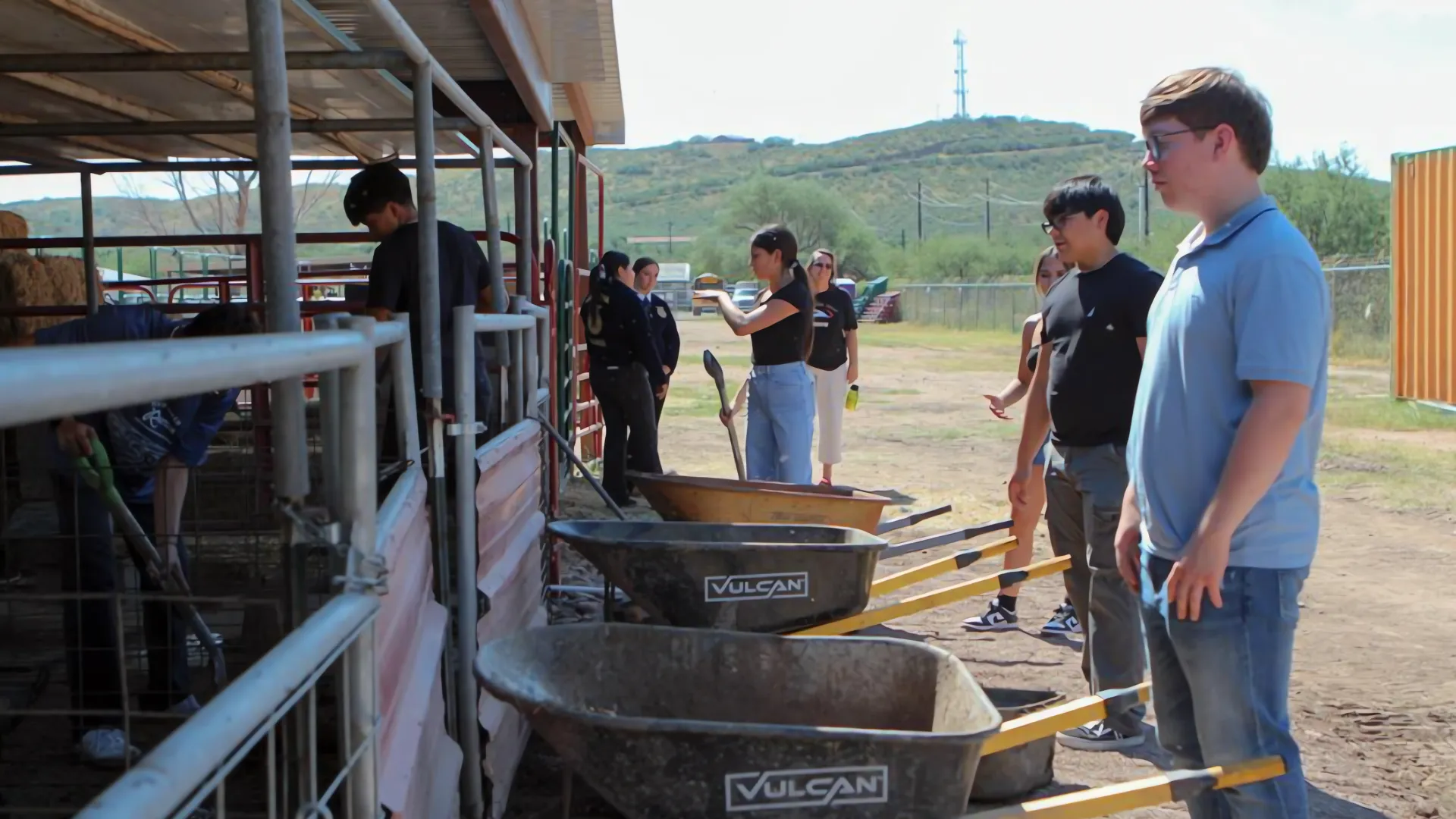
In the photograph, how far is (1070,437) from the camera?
4.52 m

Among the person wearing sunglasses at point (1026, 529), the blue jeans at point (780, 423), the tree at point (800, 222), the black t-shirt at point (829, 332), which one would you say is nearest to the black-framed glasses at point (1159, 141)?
the person wearing sunglasses at point (1026, 529)

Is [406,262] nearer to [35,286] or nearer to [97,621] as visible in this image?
[97,621]

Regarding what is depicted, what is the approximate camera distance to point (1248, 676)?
8.55 feet

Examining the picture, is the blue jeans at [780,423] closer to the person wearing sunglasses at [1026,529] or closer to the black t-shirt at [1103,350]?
the person wearing sunglasses at [1026,529]

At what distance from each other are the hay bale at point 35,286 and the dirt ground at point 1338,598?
12.1 ft

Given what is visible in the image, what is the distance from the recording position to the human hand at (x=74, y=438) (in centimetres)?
331

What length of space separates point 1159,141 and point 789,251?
431cm

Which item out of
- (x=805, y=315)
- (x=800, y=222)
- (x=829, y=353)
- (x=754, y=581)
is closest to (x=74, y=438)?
(x=754, y=581)

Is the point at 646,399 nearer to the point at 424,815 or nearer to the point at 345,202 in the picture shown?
the point at 345,202

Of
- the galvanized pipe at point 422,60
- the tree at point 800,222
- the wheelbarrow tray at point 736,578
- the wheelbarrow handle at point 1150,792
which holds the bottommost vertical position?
the wheelbarrow handle at point 1150,792

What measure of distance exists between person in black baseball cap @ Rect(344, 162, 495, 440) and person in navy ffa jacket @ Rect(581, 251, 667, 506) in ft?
14.8

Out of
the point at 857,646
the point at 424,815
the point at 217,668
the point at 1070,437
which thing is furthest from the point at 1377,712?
the point at 217,668

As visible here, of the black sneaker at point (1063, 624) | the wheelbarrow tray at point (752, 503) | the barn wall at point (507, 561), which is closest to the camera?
the barn wall at point (507, 561)

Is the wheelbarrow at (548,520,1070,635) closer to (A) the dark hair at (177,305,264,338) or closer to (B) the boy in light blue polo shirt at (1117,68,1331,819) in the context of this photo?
(A) the dark hair at (177,305,264,338)
